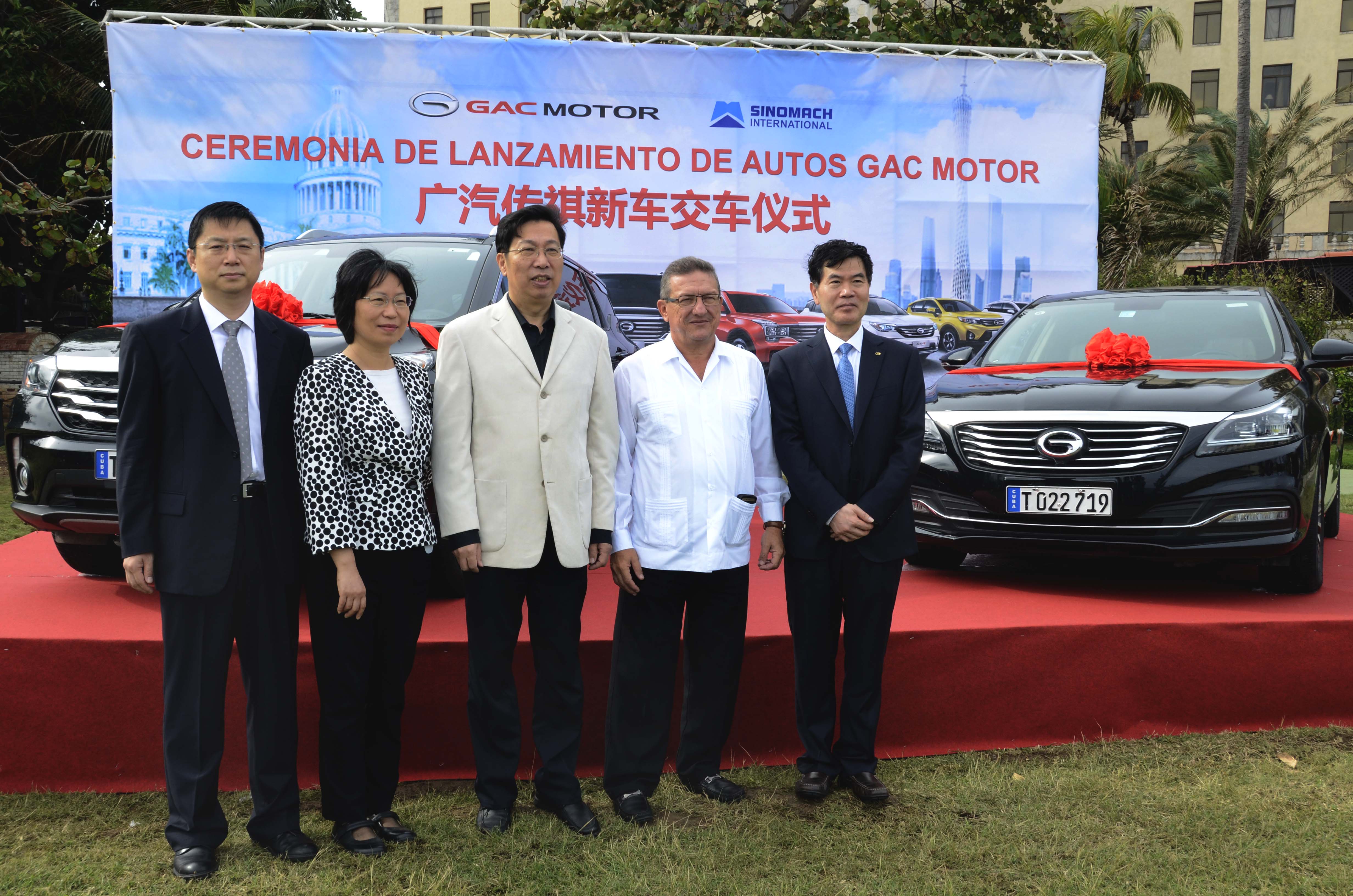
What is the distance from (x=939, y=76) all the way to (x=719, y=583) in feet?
19.9

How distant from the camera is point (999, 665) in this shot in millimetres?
3645

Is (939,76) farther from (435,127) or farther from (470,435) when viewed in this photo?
(470,435)

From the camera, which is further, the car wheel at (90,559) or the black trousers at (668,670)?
the car wheel at (90,559)

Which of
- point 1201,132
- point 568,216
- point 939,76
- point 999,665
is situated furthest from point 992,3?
Answer: point 1201,132

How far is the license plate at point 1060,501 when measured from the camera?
13.3 feet

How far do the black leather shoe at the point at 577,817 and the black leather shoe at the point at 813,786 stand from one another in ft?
2.05

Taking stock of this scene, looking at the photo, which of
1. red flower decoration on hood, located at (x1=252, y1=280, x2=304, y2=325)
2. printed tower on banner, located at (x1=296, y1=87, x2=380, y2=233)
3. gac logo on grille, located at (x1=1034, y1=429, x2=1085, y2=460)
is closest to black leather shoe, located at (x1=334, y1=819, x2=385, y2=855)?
red flower decoration on hood, located at (x1=252, y1=280, x2=304, y2=325)

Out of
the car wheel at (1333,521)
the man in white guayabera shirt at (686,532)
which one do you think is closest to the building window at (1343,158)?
the car wheel at (1333,521)

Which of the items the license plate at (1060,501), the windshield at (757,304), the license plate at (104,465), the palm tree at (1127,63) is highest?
the palm tree at (1127,63)

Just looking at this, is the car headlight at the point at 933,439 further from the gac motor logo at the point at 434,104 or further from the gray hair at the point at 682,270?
the gac motor logo at the point at 434,104

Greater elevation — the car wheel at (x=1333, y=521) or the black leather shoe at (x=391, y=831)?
the car wheel at (x=1333, y=521)

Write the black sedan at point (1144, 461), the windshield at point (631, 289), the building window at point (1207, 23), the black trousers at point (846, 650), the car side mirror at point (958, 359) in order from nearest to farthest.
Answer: the black trousers at point (846, 650), the black sedan at point (1144, 461), the car side mirror at point (958, 359), the windshield at point (631, 289), the building window at point (1207, 23)

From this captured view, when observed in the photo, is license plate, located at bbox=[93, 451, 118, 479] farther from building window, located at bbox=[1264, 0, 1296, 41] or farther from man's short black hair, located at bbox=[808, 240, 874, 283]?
building window, located at bbox=[1264, 0, 1296, 41]

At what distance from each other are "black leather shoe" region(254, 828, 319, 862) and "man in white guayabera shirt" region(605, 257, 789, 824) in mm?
865
